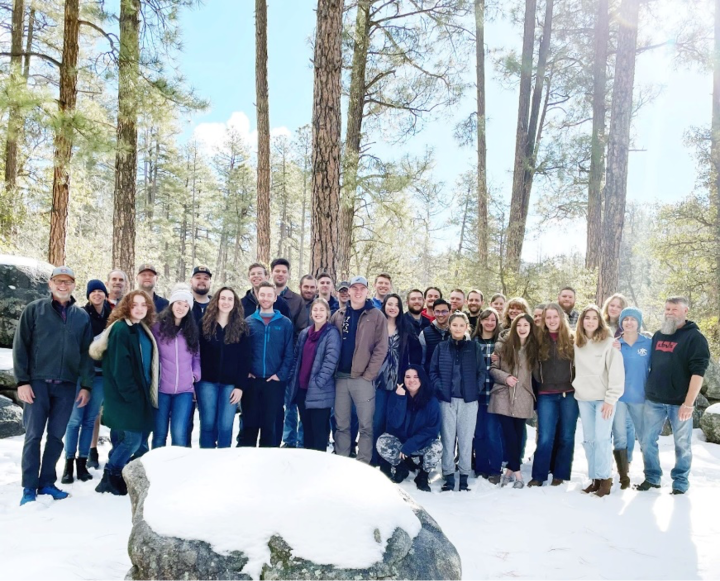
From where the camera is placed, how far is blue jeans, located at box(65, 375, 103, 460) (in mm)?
4809

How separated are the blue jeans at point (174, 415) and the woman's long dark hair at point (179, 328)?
0.46 metres

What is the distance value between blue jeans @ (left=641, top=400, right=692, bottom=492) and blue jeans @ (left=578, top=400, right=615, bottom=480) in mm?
472

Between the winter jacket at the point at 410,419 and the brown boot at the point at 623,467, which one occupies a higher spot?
the winter jacket at the point at 410,419

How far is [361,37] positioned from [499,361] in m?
8.74

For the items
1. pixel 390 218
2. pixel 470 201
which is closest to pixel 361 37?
pixel 390 218

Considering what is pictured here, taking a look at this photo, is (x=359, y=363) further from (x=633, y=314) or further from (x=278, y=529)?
(x=633, y=314)

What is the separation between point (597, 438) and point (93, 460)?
5.19m

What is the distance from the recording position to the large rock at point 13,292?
7684mm

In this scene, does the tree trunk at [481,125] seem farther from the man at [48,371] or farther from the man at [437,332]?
the man at [48,371]

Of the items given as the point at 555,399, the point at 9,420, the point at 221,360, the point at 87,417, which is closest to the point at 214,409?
the point at 221,360

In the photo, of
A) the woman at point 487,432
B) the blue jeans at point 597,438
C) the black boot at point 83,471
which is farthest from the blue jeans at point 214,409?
the blue jeans at point 597,438

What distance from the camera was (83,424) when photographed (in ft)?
16.0

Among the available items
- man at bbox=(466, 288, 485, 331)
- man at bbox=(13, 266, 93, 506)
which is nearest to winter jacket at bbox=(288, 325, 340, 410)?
man at bbox=(466, 288, 485, 331)

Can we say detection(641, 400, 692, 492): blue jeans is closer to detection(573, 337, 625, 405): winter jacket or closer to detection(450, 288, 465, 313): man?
detection(573, 337, 625, 405): winter jacket
